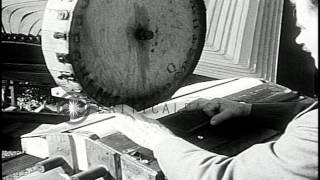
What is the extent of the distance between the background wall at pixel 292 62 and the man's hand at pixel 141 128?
174 cm

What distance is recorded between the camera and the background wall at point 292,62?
281 cm

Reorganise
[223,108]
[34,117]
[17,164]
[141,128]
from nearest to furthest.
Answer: [141,128] → [223,108] → [34,117] → [17,164]

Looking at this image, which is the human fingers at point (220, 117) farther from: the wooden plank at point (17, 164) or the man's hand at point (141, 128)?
the wooden plank at point (17, 164)

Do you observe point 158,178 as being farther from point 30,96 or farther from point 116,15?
point 30,96

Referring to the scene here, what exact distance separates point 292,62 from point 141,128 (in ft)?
6.73

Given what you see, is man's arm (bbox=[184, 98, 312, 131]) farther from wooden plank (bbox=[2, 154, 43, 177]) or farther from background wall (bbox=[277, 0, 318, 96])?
wooden plank (bbox=[2, 154, 43, 177])

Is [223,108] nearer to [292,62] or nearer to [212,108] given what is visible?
[212,108]

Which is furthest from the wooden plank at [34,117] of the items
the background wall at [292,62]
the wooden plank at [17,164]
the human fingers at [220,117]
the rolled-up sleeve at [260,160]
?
the background wall at [292,62]

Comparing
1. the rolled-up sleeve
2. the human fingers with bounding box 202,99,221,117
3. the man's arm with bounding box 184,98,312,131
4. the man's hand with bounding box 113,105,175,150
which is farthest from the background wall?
the rolled-up sleeve

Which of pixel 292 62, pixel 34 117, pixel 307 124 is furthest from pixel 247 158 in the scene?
pixel 292 62

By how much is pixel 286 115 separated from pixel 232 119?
212mm

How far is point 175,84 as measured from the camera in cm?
156

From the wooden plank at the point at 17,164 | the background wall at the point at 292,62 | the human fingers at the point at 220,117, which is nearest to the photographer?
the human fingers at the point at 220,117

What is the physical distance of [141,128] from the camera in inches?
47.3
